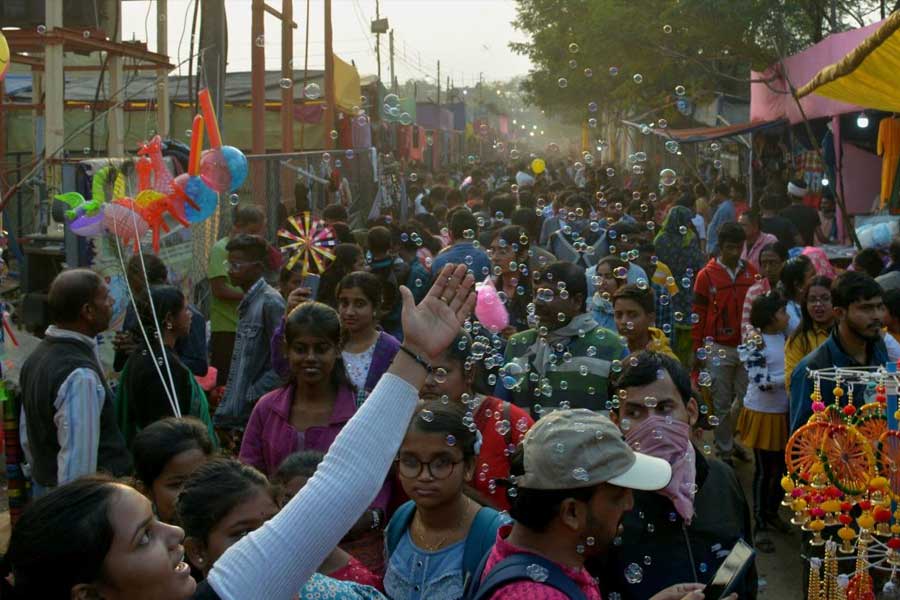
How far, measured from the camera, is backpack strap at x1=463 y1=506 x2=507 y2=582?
10.1 feet

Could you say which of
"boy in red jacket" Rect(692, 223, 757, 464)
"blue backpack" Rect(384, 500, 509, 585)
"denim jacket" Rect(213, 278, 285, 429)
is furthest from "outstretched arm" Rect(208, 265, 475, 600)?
"boy in red jacket" Rect(692, 223, 757, 464)

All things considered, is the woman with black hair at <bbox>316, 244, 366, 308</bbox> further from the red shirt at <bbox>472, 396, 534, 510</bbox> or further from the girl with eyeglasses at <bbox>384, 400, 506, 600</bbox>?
the girl with eyeglasses at <bbox>384, 400, 506, 600</bbox>

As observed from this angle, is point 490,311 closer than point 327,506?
No

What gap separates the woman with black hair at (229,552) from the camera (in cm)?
182

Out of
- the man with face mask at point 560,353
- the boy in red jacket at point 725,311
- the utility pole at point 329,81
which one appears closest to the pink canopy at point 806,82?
the boy in red jacket at point 725,311

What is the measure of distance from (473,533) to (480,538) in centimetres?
3

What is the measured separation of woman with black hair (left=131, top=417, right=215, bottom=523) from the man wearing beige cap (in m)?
1.37

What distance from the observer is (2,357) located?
607cm

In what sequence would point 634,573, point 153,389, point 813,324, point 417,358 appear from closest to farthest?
1. point 417,358
2. point 634,573
3. point 153,389
4. point 813,324

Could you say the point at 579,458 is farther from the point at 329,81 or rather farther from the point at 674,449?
the point at 329,81

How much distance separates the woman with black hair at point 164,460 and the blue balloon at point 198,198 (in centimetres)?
326

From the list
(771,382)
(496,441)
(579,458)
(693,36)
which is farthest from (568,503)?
(693,36)

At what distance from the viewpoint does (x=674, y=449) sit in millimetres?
3156

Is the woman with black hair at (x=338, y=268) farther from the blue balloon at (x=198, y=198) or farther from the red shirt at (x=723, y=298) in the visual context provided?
the red shirt at (x=723, y=298)
